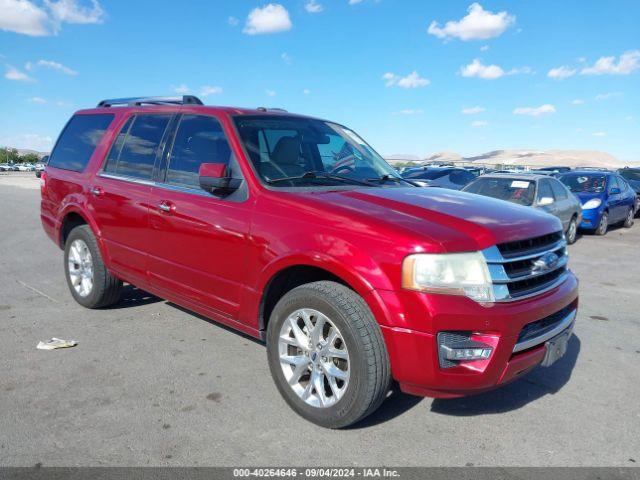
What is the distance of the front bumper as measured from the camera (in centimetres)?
266

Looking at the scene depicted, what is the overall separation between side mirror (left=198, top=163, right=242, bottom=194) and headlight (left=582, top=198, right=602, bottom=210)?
10795 millimetres

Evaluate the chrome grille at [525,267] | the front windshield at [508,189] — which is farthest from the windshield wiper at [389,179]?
the front windshield at [508,189]

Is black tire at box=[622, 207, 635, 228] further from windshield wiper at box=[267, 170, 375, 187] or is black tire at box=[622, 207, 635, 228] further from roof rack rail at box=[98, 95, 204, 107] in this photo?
roof rack rail at box=[98, 95, 204, 107]

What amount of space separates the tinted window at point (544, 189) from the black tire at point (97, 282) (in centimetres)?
749

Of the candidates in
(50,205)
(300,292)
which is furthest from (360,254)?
(50,205)

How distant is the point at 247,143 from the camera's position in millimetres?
3764

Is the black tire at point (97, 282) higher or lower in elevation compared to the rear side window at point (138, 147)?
lower

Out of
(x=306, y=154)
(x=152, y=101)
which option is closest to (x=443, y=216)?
(x=306, y=154)

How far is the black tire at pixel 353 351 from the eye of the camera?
2799mm

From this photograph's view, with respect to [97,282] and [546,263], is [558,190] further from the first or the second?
[97,282]

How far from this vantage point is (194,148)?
4062mm

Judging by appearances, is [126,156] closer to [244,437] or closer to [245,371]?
[245,371]

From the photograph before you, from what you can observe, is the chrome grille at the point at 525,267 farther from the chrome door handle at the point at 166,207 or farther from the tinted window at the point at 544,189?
the tinted window at the point at 544,189

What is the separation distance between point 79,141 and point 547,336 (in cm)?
479
